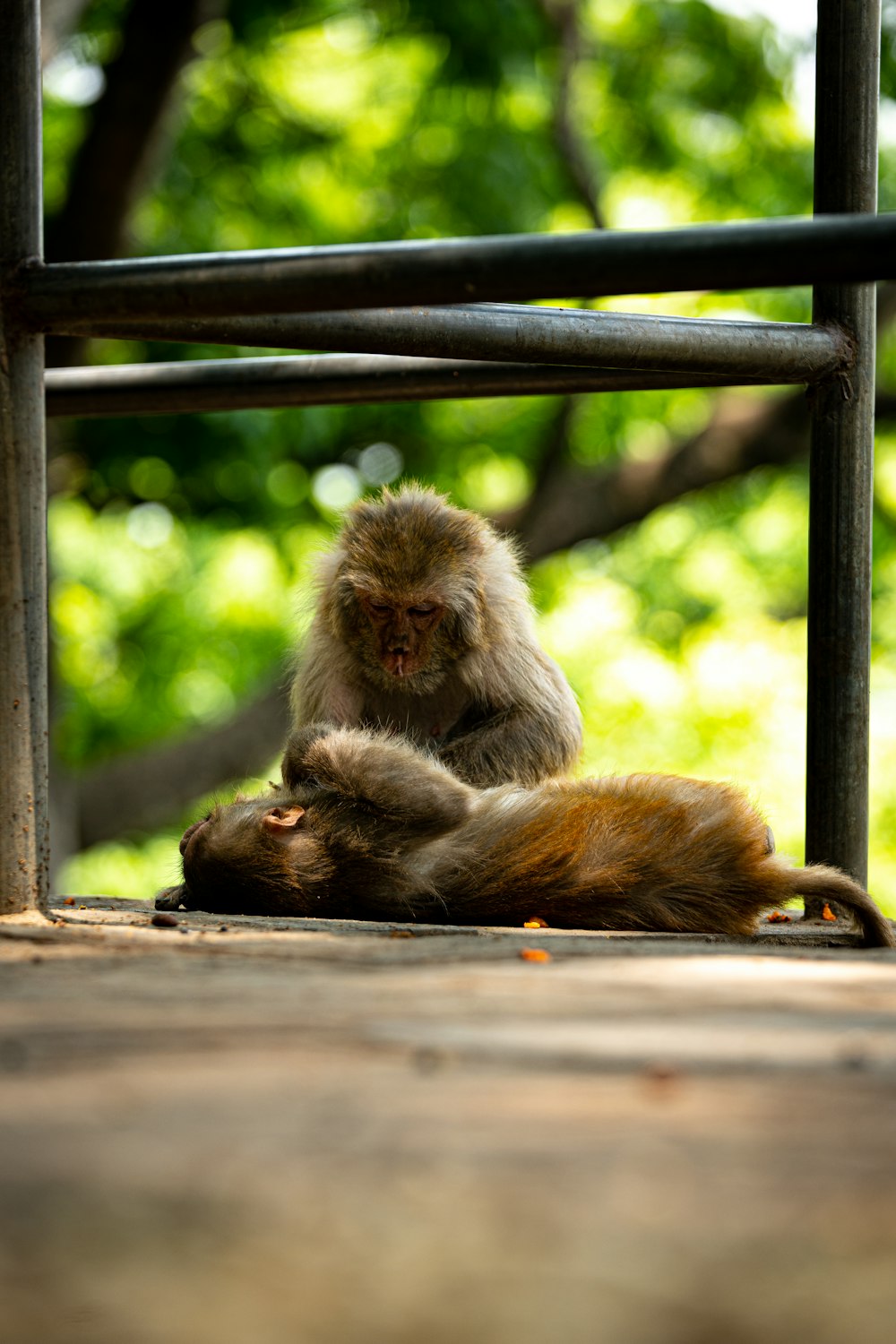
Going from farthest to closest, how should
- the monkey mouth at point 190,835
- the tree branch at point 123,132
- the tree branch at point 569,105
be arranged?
1. the tree branch at point 569,105
2. the tree branch at point 123,132
3. the monkey mouth at point 190,835

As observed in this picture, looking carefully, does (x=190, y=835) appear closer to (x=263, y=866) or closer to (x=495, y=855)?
(x=263, y=866)

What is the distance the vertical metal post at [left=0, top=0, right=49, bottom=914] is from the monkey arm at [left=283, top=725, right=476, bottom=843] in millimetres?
775

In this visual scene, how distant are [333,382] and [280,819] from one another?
1549 millimetres

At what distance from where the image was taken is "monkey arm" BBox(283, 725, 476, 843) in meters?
3.84

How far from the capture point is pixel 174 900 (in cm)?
412

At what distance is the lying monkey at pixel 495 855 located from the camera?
3.69m

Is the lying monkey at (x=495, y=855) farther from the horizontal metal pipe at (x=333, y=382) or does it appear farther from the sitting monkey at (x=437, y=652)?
the horizontal metal pipe at (x=333, y=382)

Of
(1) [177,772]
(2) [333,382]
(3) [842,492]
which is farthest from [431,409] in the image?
(3) [842,492]

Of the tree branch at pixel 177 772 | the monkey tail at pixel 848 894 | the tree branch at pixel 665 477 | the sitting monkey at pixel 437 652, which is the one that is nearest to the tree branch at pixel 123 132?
the tree branch at pixel 177 772

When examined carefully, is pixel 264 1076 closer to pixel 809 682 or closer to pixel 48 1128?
pixel 48 1128

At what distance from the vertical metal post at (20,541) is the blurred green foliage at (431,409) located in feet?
27.2

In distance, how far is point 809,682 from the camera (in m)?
4.21

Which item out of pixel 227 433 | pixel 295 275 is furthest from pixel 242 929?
pixel 227 433

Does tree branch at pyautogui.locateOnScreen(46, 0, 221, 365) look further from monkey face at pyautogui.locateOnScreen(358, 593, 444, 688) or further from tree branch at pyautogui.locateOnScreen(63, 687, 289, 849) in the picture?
monkey face at pyautogui.locateOnScreen(358, 593, 444, 688)
